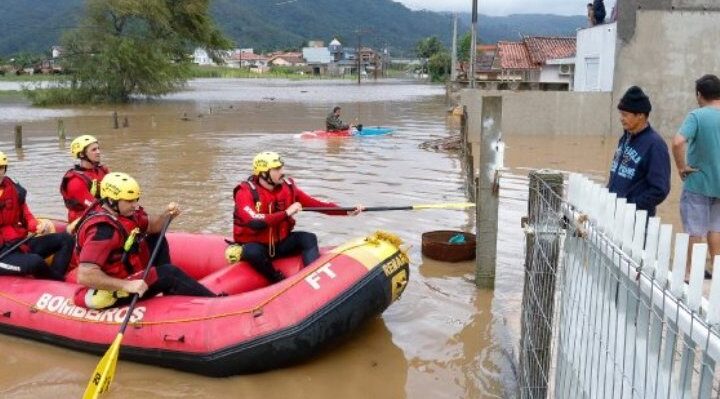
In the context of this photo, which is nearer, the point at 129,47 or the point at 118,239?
the point at 118,239

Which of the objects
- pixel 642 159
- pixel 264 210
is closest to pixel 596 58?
pixel 264 210

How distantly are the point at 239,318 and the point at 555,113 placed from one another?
15.9 metres

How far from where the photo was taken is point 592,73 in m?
21.0

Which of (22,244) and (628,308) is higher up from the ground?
(628,308)

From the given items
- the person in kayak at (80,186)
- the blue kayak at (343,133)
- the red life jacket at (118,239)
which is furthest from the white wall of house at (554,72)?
the red life jacket at (118,239)

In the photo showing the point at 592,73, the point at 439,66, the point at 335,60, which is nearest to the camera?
the point at 592,73

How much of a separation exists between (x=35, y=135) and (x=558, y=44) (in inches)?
1210

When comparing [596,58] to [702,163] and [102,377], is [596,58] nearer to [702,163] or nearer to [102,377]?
[702,163]

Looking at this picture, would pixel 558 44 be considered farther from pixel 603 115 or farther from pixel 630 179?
pixel 630 179

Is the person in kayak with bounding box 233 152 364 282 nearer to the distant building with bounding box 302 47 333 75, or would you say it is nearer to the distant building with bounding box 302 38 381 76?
the distant building with bounding box 302 38 381 76

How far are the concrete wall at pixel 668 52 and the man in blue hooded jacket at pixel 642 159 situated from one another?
49.2ft

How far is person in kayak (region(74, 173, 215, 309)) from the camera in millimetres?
4949

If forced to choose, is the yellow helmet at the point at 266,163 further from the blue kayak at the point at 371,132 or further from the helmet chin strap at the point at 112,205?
the blue kayak at the point at 371,132

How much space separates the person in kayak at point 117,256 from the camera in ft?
16.2
